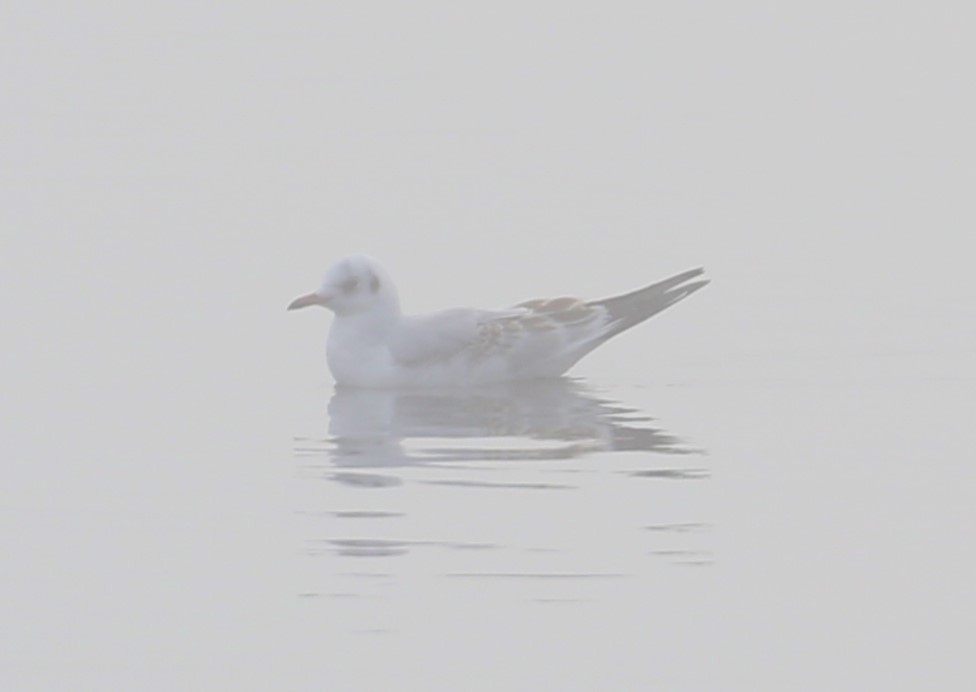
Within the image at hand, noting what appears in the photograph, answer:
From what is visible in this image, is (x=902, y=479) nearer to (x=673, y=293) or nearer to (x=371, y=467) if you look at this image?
(x=371, y=467)

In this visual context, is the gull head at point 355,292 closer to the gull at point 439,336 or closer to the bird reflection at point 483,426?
the gull at point 439,336

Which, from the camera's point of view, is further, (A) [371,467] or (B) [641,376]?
(B) [641,376]

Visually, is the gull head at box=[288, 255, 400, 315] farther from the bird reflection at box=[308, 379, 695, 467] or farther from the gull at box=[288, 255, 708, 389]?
the bird reflection at box=[308, 379, 695, 467]

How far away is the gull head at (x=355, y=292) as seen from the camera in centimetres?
1450

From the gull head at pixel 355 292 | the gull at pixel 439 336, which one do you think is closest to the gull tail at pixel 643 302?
the gull at pixel 439 336

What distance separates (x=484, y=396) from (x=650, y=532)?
3.78 m

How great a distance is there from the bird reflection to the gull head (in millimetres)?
519

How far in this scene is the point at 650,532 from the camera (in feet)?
34.2

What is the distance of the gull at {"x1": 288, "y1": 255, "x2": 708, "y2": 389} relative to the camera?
1420 centimetres

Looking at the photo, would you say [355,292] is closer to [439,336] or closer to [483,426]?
[439,336]

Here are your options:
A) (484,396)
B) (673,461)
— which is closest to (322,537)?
(673,461)

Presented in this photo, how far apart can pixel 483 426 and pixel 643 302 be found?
8.01ft

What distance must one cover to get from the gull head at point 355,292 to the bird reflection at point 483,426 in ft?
1.70

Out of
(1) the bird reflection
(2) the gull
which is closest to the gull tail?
(2) the gull
